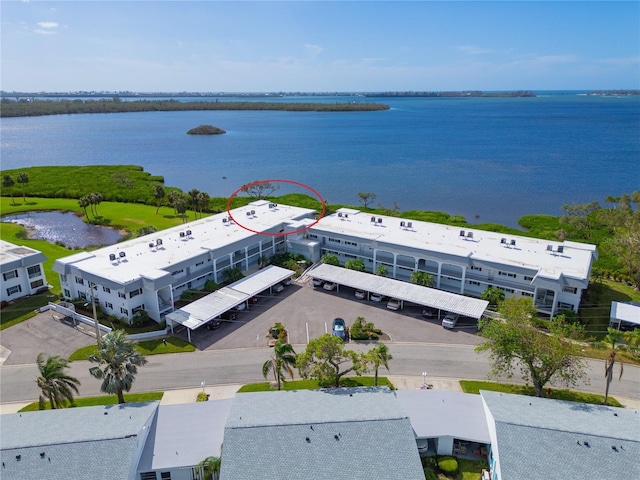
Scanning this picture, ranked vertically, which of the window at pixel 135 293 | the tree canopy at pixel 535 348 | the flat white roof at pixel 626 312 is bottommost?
the flat white roof at pixel 626 312

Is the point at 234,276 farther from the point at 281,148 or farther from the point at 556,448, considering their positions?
the point at 281,148

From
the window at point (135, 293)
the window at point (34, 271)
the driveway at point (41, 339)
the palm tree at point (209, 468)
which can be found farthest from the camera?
the window at point (34, 271)

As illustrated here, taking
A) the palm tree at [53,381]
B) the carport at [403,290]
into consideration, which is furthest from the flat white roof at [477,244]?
the palm tree at [53,381]

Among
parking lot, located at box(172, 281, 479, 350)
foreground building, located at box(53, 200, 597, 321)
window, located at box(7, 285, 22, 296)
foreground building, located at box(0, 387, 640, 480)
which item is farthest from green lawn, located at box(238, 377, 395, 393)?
window, located at box(7, 285, 22, 296)

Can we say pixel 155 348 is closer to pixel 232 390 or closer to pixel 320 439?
pixel 232 390

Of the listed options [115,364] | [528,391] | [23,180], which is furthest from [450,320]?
[23,180]

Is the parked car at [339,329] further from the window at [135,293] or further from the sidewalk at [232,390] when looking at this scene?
the window at [135,293]
